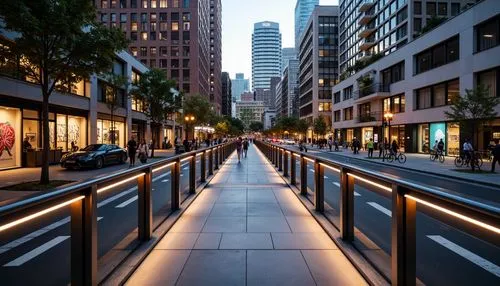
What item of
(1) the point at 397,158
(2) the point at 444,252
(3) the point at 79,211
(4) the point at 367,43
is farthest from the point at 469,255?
(4) the point at 367,43

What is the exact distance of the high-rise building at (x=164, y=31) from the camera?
86000 millimetres

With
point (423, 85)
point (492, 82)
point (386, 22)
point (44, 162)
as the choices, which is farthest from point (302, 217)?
point (386, 22)

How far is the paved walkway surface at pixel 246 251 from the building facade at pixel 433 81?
18.1 meters

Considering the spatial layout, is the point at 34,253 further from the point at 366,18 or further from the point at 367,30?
the point at 366,18

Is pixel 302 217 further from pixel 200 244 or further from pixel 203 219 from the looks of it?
pixel 200 244

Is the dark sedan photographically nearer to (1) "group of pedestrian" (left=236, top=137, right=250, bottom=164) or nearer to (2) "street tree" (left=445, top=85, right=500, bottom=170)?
(1) "group of pedestrian" (left=236, top=137, right=250, bottom=164)

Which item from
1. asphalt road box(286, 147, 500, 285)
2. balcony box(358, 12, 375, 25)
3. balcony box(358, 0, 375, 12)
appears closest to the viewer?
asphalt road box(286, 147, 500, 285)

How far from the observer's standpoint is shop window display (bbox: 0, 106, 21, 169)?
68.9 ft

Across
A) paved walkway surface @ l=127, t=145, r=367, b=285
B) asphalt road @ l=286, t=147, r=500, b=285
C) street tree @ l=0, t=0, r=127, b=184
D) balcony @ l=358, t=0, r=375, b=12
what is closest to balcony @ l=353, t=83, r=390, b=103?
balcony @ l=358, t=0, r=375, b=12

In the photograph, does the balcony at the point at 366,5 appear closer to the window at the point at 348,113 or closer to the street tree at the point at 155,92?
the window at the point at 348,113

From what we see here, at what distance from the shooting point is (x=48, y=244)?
232 inches

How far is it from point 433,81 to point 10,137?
3547 centimetres

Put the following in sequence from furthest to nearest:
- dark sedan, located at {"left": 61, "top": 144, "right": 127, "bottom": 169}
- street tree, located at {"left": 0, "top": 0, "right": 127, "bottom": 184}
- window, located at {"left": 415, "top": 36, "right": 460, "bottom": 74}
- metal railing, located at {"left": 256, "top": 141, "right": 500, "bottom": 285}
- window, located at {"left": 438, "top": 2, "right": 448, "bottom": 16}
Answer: window, located at {"left": 438, "top": 2, "right": 448, "bottom": 16}
window, located at {"left": 415, "top": 36, "right": 460, "bottom": 74}
dark sedan, located at {"left": 61, "top": 144, "right": 127, "bottom": 169}
street tree, located at {"left": 0, "top": 0, "right": 127, "bottom": 184}
metal railing, located at {"left": 256, "top": 141, "right": 500, "bottom": 285}

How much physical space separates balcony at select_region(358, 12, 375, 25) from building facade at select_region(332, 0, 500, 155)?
16.3m
